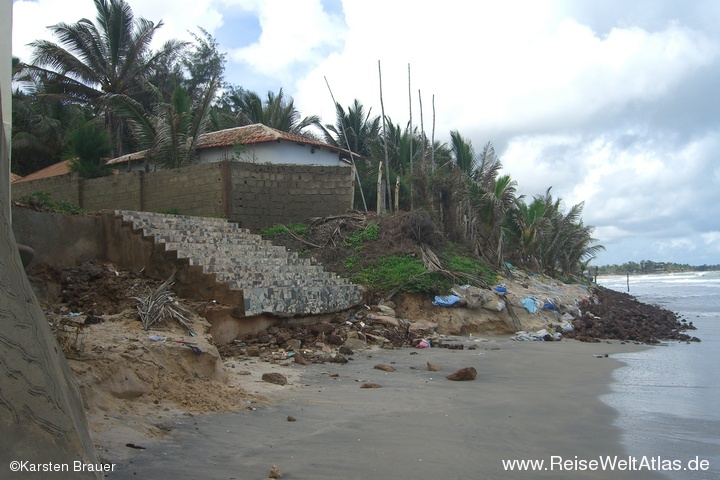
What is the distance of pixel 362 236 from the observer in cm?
1702

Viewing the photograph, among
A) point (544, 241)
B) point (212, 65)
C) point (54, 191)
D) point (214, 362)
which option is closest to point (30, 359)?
point (214, 362)

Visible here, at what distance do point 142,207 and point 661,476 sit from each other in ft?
52.6

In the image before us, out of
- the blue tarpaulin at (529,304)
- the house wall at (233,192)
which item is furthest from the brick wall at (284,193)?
the blue tarpaulin at (529,304)

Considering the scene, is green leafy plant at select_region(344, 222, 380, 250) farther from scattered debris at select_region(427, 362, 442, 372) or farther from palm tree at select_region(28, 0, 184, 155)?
palm tree at select_region(28, 0, 184, 155)

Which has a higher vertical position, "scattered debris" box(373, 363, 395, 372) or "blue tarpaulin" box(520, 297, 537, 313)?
"blue tarpaulin" box(520, 297, 537, 313)

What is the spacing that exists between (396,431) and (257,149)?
728 inches

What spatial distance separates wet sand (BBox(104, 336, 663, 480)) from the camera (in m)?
4.69

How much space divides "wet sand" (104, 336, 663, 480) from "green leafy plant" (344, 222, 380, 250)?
745cm

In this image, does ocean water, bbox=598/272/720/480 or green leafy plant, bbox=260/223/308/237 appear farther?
green leafy plant, bbox=260/223/308/237

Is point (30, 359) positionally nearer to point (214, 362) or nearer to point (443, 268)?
point (214, 362)

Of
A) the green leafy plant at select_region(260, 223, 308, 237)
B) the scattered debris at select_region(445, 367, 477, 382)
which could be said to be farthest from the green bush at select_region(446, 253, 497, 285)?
the scattered debris at select_region(445, 367, 477, 382)

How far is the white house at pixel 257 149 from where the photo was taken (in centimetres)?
2278

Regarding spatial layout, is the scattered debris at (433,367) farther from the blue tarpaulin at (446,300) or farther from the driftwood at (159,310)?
the blue tarpaulin at (446,300)

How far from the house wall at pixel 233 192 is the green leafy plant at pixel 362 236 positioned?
1528 mm
